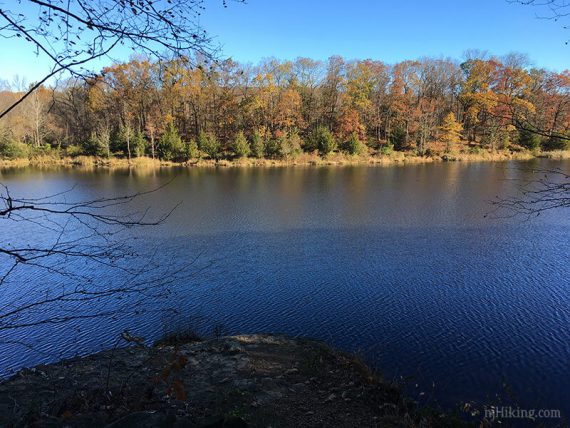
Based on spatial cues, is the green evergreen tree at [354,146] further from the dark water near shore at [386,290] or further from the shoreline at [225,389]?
the shoreline at [225,389]

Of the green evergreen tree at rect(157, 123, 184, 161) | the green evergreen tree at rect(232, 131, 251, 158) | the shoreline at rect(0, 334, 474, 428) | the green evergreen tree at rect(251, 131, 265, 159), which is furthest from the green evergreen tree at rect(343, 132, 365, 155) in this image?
the shoreline at rect(0, 334, 474, 428)

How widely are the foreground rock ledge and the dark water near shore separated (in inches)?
62.1

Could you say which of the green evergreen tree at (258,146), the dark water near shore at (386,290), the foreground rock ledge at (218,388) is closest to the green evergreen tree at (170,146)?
the green evergreen tree at (258,146)

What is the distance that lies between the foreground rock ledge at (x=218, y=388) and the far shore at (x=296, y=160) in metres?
42.3

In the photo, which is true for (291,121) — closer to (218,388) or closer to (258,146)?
(258,146)

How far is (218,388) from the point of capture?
6.20 metres

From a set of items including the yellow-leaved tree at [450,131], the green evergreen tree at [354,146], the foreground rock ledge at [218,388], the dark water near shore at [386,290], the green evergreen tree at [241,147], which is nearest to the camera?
the foreground rock ledge at [218,388]

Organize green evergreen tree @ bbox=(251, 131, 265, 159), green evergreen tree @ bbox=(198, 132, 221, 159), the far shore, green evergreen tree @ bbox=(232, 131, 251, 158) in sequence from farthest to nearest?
green evergreen tree @ bbox=(198, 132, 221, 159) → green evergreen tree @ bbox=(251, 131, 265, 159) → green evergreen tree @ bbox=(232, 131, 251, 158) → the far shore

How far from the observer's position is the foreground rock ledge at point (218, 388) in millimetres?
5105

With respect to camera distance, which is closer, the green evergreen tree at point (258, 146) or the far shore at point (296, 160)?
the far shore at point (296, 160)

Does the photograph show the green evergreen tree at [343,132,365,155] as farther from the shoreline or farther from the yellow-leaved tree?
the shoreline

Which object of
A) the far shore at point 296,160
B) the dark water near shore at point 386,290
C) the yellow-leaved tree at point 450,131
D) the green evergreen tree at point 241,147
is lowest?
the dark water near shore at point 386,290

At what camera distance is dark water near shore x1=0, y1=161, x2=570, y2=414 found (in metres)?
8.22

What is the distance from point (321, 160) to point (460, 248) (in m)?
36.7
